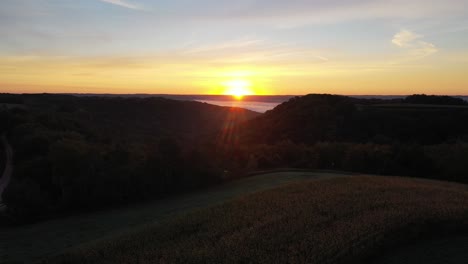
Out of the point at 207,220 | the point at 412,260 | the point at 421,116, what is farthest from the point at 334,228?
the point at 421,116

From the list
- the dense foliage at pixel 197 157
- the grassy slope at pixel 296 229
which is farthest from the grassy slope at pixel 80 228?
the grassy slope at pixel 296 229

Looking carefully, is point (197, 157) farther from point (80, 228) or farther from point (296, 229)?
point (296, 229)

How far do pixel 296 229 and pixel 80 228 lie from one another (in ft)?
51.4

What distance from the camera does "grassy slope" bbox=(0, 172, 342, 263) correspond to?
61.0ft

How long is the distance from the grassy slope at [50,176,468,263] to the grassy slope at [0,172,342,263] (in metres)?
4.53

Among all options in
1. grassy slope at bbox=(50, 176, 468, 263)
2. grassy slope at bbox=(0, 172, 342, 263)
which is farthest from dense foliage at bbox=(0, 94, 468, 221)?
grassy slope at bbox=(50, 176, 468, 263)

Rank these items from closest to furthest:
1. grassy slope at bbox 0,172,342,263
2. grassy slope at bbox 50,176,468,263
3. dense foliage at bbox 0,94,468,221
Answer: grassy slope at bbox 50,176,468,263, grassy slope at bbox 0,172,342,263, dense foliage at bbox 0,94,468,221

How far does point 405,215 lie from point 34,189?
26.4 meters

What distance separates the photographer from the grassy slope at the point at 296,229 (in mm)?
11062

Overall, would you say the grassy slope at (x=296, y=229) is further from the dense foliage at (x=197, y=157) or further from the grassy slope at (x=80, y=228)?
the dense foliage at (x=197, y=157)

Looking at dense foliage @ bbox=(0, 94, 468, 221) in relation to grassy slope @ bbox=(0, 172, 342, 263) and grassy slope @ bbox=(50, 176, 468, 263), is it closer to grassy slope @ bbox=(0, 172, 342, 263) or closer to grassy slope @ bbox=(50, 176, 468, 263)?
grassy slope @ bbox=(0, 172, 342, 263)

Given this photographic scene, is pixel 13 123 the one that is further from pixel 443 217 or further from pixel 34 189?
pixel 443 217

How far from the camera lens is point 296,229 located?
12.9m

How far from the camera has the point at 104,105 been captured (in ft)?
405
